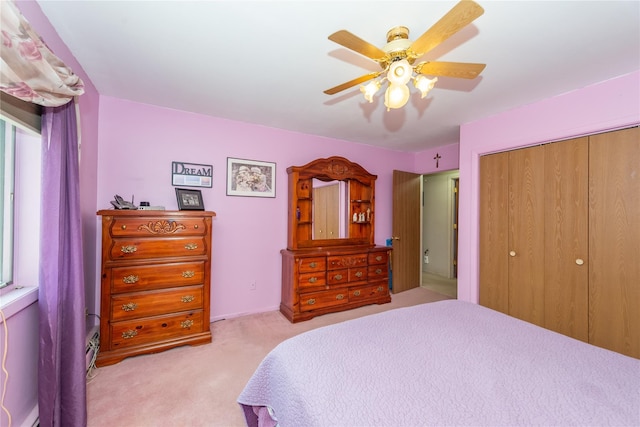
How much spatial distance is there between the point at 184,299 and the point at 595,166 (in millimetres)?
3893

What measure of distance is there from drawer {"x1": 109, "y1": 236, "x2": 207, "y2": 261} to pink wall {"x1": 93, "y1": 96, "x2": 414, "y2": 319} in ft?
1.98

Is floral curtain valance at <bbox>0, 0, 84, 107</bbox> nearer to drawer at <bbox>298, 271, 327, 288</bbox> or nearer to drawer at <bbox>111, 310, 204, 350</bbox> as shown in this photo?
drawer at <bbox>111, 310, 204, 350</bbox>

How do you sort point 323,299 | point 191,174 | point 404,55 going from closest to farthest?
point 404,55 → point 191,174 → point 323,299

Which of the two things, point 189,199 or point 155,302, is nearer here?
point 155,302

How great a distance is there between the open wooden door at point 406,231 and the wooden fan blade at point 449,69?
2742mm

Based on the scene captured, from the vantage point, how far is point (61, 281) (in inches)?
56.5

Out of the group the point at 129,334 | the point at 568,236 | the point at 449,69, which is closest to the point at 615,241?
the point at 568,236

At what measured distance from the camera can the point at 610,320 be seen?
2150mm

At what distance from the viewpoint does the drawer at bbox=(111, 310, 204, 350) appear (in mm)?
2176

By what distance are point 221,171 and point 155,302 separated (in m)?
1.56

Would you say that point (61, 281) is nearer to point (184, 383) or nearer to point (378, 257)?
point (184, 383)

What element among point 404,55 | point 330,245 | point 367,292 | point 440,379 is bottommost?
point 367,292

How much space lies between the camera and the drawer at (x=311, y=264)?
123 inches

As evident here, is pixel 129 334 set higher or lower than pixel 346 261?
lower
